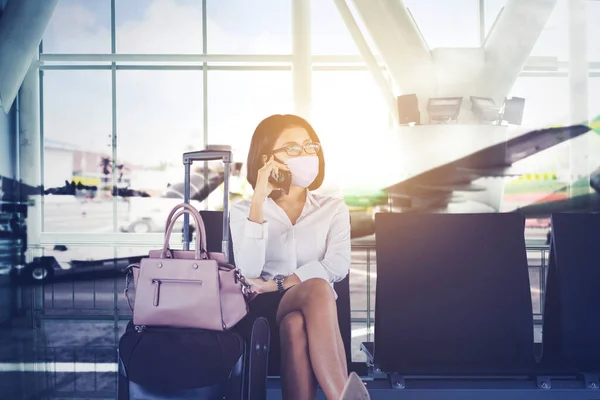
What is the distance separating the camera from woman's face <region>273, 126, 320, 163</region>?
2441 millimetres

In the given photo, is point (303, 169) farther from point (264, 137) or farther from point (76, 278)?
point (76, 278)

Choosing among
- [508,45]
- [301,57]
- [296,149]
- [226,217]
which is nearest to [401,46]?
[508,45]

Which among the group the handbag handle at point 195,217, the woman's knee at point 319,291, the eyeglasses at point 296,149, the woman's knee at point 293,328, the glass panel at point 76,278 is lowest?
the glass panel at point 76,278

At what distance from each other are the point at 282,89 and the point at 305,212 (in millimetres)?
5593

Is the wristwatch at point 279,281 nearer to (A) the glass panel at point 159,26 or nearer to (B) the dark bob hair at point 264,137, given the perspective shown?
(B) the dark bob hair at point 264,137

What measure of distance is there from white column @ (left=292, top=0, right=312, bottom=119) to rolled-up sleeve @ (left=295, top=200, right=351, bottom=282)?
15.0 feet

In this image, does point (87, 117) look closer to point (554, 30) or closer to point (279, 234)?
point (279, 234)

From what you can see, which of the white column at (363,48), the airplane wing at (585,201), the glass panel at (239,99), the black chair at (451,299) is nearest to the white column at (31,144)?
the glass panel at (239,99)

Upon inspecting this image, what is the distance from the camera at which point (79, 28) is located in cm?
740

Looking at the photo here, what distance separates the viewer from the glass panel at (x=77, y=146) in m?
7.51

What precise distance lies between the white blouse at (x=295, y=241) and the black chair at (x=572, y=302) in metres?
0.92

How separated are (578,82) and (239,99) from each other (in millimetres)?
5300

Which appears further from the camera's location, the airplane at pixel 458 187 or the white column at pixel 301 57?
the white column at pixel 301 57

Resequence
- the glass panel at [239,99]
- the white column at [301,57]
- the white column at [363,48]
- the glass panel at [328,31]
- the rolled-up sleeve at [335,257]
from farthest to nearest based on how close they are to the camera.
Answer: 1. the glass panel at [239,99]
2. the glass panel at [328,31]
3. the white column at [301,57]
4. the white column at [363,48]
5. the rolled-up sleeve at [335,257]
